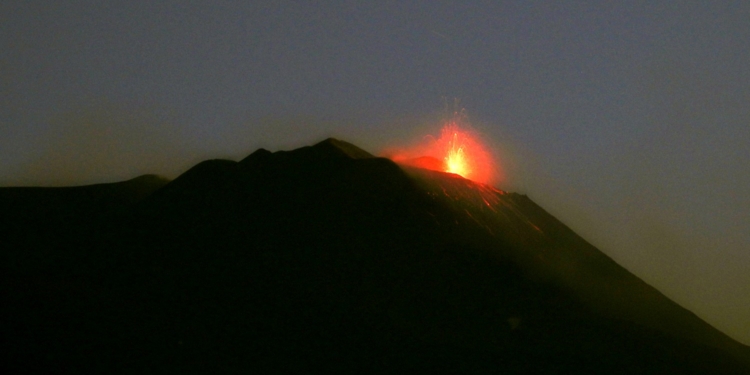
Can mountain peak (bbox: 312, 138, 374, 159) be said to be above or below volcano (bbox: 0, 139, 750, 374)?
above

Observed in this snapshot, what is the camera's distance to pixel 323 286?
2027cm

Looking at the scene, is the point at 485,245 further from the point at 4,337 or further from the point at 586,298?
the point at 4,337

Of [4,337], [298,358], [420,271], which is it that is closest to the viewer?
[4,337]

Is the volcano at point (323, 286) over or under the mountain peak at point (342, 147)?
under

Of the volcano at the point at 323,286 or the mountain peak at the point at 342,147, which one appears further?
the mountain peak at the point at 342,147

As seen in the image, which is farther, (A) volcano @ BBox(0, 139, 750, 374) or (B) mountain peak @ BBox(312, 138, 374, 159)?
(B) mountain peak @ BBox(312, 138, 374, 159)

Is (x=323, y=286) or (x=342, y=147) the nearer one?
(x=323, y=286)

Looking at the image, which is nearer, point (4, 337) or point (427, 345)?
point (4, 337)

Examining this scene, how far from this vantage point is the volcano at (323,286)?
605 inches

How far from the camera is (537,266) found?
25812mm

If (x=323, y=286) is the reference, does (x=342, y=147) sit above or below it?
above

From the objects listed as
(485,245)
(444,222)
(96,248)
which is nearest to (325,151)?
(444,222)

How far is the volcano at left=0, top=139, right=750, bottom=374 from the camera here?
1537cm

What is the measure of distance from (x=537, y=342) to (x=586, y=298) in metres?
6.68
